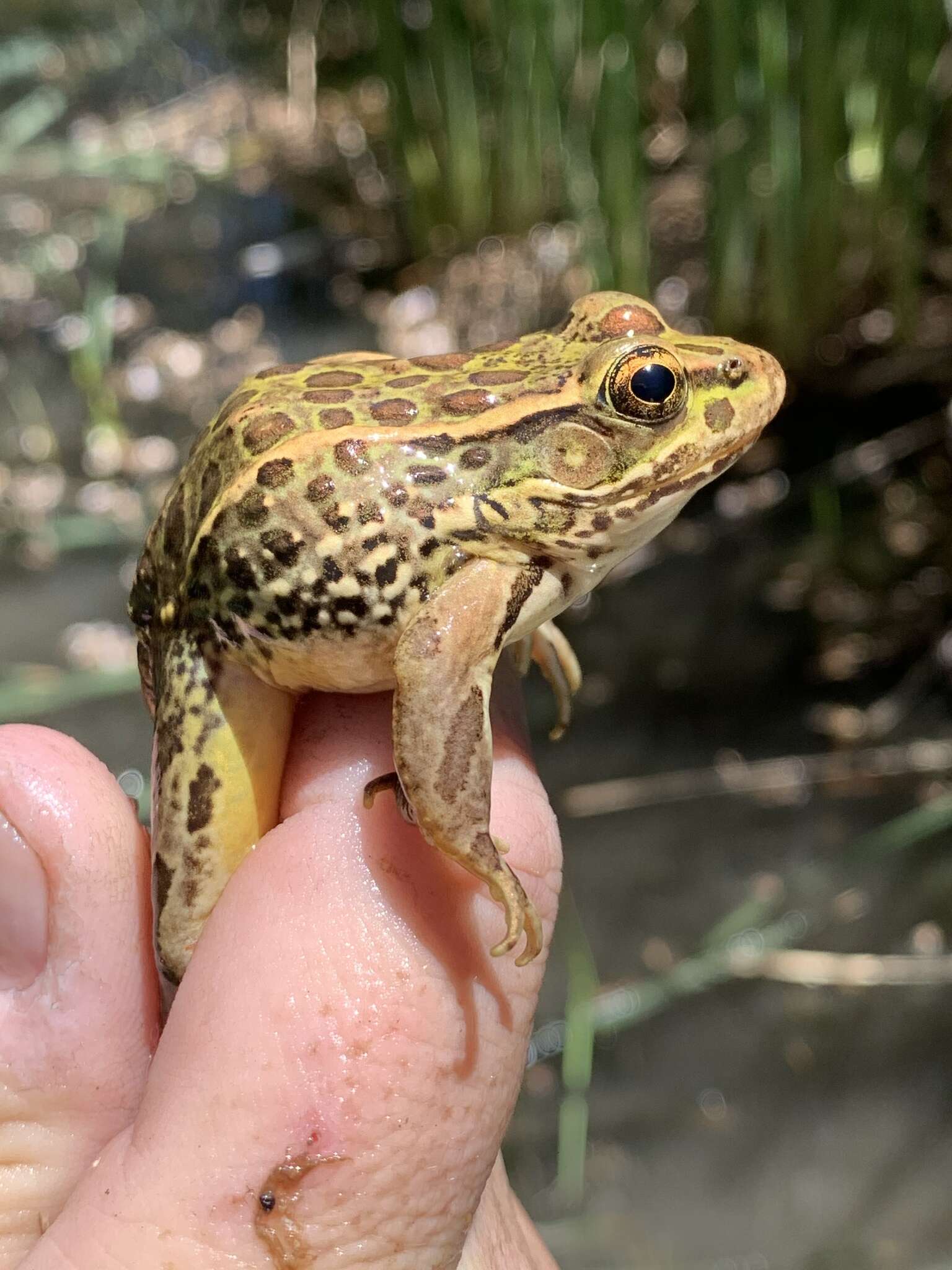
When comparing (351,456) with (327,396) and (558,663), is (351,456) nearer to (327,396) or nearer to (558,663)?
(327,396)

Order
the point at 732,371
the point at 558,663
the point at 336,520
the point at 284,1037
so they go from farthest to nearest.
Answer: the point at 558,663
the point at 732,371
the point at 336,520
the point at 284,1037

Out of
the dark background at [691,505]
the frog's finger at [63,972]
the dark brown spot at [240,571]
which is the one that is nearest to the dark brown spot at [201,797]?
the frog's finger at [63,972]

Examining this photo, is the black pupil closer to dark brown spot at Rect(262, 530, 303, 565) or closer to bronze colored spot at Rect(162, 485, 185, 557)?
dark brown spot at Rect(262, 530, 303, 565)

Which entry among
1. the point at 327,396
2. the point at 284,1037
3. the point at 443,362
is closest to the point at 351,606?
the point at 327,396

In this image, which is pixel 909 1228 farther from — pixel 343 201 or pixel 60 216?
pixel 60 216

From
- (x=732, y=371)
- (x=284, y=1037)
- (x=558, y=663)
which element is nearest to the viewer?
(x=284, y=1037)

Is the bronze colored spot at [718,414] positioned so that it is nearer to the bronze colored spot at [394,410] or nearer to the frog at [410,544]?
the frog at [410,544]

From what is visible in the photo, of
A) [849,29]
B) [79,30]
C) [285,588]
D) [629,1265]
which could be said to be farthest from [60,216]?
[629,1265]
